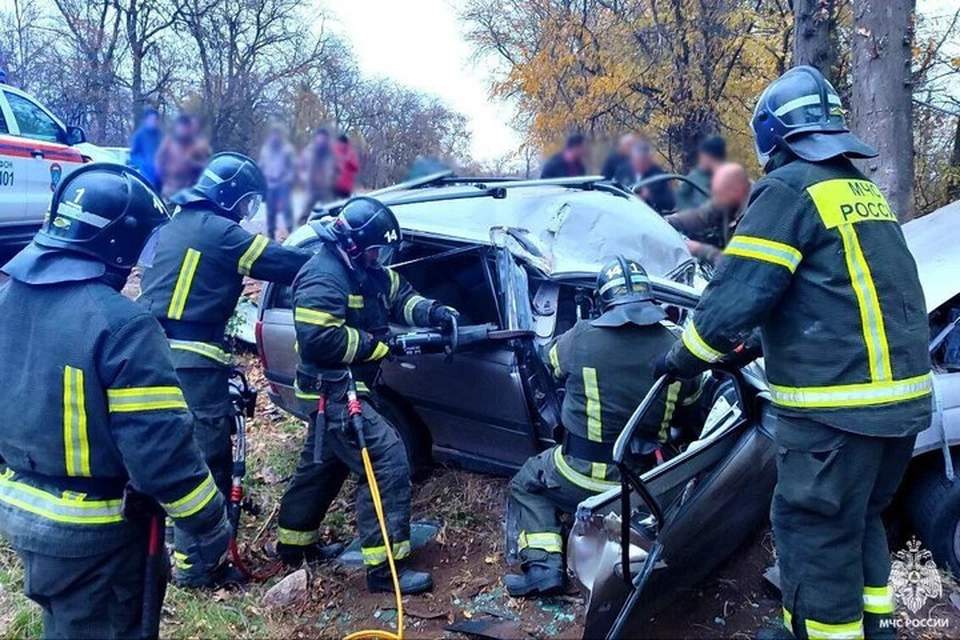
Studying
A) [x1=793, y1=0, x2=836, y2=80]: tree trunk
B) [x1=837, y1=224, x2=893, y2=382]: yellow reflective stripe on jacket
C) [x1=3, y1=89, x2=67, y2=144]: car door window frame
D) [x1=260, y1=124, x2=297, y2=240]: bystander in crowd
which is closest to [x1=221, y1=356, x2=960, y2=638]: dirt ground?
[x1=837, y1=224, x2=893, y2=382]: yellow reflective stripe on jacket

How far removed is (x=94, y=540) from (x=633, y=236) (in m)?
3.33

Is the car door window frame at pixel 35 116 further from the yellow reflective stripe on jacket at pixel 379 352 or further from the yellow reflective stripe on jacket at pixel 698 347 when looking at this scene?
the yellow reflective stripe on jacket at pixel 698 347

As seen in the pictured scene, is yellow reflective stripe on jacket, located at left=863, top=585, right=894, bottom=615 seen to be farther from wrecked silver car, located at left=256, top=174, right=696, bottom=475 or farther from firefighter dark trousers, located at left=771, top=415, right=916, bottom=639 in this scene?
wrecked silver car, located at left=256, top=174, right=696, bottom=475

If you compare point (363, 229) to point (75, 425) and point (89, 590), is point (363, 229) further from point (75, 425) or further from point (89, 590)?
point (89, 590)

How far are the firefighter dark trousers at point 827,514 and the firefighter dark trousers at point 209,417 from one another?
2691 mm

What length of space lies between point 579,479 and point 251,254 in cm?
203

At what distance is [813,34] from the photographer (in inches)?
247

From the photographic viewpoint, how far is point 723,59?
12609 mm

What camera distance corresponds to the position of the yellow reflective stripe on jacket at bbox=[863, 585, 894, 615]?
2527 millimetres

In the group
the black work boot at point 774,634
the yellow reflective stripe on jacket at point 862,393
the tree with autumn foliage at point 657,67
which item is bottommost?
the black work boot at point 774,634

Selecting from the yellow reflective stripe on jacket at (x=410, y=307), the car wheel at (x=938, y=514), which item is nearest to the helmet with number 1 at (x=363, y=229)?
the yellow reflective stripe on jacket at (x=410, y=307)

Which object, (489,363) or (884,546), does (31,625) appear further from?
(884,546)

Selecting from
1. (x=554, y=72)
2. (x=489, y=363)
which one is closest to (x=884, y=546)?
(x=489, y=363)

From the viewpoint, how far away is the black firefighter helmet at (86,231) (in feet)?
6.79
